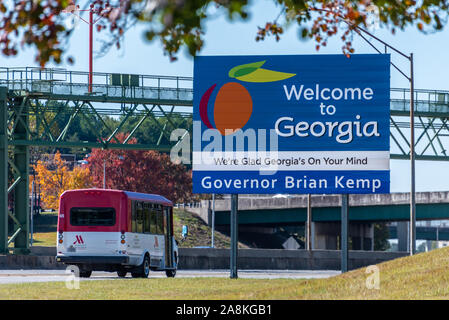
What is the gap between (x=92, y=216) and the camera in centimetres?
3148

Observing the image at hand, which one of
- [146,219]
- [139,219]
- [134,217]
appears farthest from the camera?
[146,219]

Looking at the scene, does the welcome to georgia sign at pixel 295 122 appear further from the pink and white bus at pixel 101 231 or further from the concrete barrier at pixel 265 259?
the concrete barrier at pixel 265 259

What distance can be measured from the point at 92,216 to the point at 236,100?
610cm

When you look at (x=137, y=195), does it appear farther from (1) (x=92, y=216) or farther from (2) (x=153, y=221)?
(2) (x=153, y=221)

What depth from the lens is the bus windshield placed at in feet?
103

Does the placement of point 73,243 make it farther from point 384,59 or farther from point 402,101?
point 402,101

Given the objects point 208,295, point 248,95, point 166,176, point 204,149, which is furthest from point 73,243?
point 166,176

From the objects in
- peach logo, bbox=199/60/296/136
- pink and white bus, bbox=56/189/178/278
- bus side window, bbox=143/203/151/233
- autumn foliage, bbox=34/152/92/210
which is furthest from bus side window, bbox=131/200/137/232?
autumn foliage, bbox=34/152/92/210

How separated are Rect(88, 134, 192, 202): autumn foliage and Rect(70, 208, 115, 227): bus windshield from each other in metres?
74.8

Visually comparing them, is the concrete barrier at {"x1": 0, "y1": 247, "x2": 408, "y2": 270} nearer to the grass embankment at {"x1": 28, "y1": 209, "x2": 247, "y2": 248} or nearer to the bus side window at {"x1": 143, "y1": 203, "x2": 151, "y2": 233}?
the bus side window at {"x1": 143, "y1": 203, "x2": 151, "y2": 233}

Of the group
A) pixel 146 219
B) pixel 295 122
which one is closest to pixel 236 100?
pixel 295 122

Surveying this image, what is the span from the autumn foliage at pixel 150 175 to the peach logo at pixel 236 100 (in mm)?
77667

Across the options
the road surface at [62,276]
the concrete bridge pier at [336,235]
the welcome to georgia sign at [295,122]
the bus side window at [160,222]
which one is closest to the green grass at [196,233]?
the concrete bridge pier at [336,235]

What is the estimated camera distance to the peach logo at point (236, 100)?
29.2m
